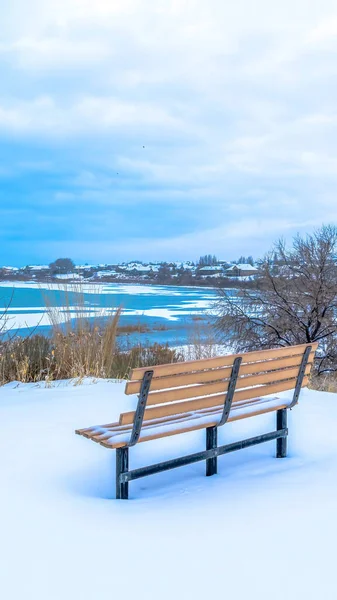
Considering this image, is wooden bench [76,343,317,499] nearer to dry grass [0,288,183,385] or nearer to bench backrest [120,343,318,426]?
bench backrest [120,343,318,426]

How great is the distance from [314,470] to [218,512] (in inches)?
36.4

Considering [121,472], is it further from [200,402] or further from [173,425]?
[200,402]

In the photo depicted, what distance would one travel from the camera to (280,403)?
11.9ft

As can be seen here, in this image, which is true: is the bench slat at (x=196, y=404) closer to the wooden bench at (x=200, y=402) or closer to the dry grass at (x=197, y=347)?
the wooden bench at (x=200, y=402)

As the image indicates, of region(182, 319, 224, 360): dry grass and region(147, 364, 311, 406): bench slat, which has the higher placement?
region(147, 364, 311, 406): bench slat

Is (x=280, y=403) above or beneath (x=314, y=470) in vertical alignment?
above

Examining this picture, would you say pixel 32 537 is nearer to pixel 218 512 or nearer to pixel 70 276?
pixel 218 512

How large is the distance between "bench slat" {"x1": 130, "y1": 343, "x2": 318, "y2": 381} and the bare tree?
13.9 meters

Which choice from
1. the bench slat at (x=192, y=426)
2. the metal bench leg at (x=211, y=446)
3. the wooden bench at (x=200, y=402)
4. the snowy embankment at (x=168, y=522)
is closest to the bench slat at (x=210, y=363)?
the wooden bench at (x=200, y=402)

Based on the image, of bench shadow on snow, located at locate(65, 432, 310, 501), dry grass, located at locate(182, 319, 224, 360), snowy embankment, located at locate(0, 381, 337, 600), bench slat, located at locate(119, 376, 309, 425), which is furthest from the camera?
dry grass, located at locate(182, 319, 224, 360)

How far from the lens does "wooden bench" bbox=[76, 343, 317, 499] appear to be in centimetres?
283

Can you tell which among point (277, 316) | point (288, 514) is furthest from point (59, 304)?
point (277, 316)

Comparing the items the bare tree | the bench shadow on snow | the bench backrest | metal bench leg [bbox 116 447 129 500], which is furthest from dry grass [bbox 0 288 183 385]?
the bare tree

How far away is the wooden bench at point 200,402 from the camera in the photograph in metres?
2.83
